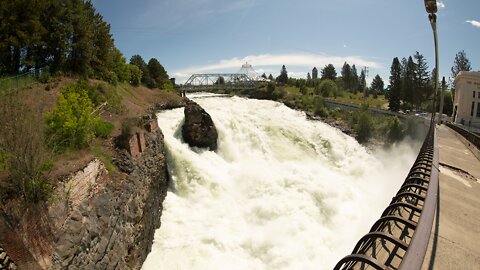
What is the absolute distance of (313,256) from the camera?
1370 cm

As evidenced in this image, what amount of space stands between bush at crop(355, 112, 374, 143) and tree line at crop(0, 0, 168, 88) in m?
31.5

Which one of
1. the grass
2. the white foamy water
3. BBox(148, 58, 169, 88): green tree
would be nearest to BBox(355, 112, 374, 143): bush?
the white foamy water

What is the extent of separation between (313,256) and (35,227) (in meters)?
11.0

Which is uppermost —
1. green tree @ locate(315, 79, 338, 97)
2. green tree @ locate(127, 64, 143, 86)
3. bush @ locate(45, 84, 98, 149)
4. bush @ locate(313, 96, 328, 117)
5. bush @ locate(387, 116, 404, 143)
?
green tree @ locate(315, 79, 338, 97)

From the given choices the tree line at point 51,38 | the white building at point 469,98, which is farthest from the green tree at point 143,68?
the white building at point 469,98

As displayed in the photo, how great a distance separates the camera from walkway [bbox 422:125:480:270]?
14.1ft

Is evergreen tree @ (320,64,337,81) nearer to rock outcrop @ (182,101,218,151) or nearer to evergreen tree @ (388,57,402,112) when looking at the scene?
evergreen tree @ (388,57,402,112)

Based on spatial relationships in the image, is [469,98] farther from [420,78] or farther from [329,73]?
[329,73]

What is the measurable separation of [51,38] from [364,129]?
121 feet

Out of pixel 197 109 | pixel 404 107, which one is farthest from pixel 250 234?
pixel 404 107

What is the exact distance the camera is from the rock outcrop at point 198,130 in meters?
22.7

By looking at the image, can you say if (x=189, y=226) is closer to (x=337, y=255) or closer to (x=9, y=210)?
(x=337, y=255)

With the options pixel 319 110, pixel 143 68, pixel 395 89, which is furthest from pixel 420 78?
pixel 143 68

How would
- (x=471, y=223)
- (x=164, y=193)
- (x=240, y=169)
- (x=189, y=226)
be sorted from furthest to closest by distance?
(x=240, y=169)
(x=164, y=193)
(x=189, y=226)
(x=471, y=223)
